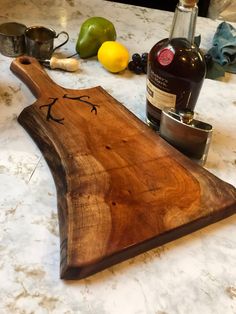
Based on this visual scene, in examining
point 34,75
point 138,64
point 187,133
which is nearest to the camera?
point 187,133

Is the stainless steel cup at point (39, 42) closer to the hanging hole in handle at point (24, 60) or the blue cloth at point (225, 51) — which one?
the hanging hole in handle at point (24, 60)

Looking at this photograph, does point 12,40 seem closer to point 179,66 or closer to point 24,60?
point 24,60

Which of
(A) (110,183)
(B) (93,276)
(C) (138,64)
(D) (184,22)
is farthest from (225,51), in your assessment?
(B) (93,276)

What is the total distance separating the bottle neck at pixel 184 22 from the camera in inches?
27.6

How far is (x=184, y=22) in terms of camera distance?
721 millimetres

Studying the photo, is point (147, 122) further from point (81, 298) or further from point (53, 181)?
point (81, 298)

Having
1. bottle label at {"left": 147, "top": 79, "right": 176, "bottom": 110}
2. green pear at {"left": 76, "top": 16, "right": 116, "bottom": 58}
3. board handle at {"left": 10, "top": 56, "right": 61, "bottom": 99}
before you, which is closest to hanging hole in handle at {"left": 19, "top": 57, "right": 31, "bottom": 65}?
board handle at {"left": 10, "top": 56, "right": 61, "bottom": 99}

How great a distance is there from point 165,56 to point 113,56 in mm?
235

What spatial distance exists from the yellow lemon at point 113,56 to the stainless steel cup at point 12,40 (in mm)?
181

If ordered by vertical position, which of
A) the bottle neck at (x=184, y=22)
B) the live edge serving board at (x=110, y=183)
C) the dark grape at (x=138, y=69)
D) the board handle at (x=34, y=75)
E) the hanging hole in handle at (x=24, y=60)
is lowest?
the live edge serving board at (x=110, y=183)

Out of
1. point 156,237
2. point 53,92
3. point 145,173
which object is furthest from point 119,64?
point 156,237

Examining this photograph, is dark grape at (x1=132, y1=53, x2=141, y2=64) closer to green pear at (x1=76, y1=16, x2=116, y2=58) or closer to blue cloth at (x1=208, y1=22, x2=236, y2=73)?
green pear at (x1=76, y1=16, x2=116, y2=58)

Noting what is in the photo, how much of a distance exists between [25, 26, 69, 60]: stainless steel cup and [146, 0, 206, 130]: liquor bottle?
30 cm

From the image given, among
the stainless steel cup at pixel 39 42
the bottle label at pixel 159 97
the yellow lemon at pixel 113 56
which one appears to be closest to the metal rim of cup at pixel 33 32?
the stainless steel cup at pixel 39 42
